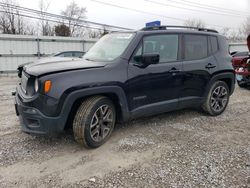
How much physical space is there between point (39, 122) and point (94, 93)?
2.69 ft

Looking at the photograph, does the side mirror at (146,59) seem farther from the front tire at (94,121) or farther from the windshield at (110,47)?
the front tire at (94,121)

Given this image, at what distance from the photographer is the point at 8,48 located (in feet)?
40.5

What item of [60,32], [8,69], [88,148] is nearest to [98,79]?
[88,148]

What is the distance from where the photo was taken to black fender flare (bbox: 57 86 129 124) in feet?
9.32

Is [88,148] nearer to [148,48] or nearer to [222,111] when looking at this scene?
[148,48]

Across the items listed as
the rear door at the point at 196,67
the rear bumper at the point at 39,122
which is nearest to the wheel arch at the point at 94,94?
the rear bumper at the point at 39,122

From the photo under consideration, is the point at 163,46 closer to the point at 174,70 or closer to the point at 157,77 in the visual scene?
the point at 174,70

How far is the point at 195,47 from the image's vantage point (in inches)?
168

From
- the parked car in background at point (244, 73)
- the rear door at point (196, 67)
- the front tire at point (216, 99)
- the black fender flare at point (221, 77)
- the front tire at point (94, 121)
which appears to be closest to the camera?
the front tire at point (94, 121)

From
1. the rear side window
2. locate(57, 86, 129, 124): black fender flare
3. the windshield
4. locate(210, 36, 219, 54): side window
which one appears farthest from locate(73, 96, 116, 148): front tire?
locate(210, 36, 219, 54): side window

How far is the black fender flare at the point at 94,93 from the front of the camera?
9.32ft

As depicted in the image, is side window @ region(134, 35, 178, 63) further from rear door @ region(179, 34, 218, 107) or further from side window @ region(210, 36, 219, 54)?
side window @ region(210, 36, 219, 54)

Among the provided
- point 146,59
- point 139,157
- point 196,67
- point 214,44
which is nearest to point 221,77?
point 214,44

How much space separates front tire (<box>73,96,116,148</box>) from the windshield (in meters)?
0.78
